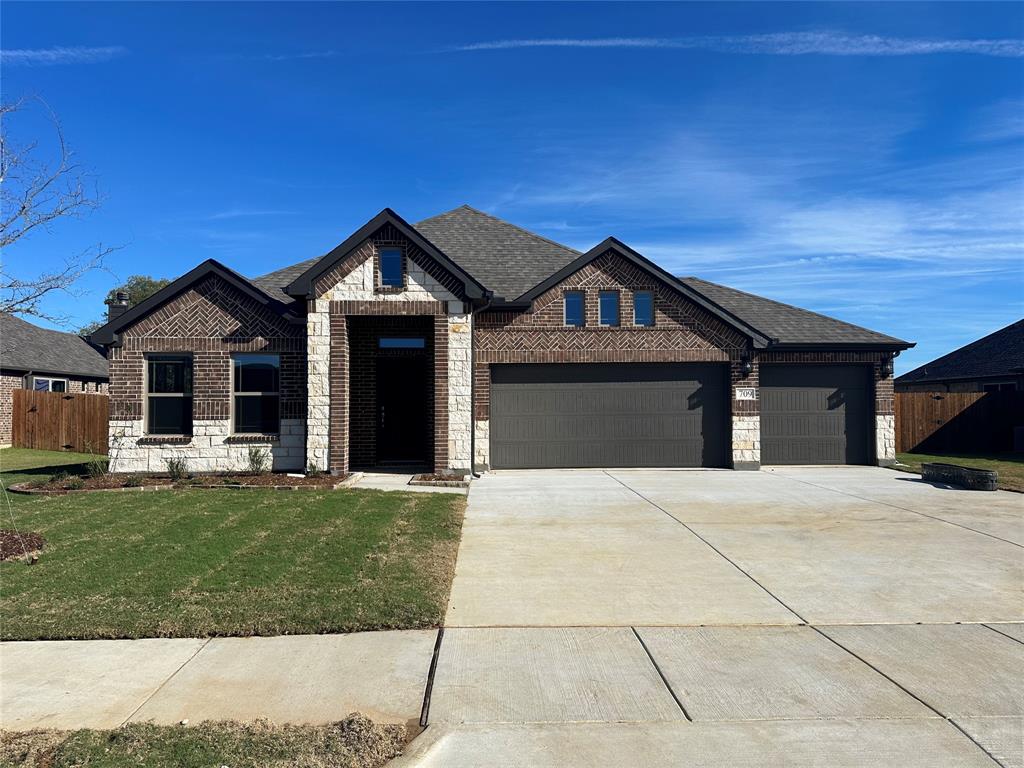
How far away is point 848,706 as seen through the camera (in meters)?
3.90

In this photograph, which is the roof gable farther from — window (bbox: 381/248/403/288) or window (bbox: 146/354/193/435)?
window (bbox: 381/248/403/288)

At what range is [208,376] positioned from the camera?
46.9 ft

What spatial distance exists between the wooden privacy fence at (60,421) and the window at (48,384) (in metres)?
2.93

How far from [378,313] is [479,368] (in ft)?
10.2

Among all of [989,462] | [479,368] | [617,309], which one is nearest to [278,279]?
[479,368]

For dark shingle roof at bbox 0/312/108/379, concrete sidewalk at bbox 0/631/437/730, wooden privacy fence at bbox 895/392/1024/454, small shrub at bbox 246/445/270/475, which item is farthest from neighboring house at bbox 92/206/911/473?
dark shingle roof at bbox 0/312/108/379

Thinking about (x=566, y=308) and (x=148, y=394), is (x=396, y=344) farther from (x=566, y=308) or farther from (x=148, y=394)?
(x=148, y=394)

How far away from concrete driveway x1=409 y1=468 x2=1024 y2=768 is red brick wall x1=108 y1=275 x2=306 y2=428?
7233 mm

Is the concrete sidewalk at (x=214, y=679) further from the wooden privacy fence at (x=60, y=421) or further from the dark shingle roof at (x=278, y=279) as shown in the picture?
the wooden privacy fence at (x=60, y=421)

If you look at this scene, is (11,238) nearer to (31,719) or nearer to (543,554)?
(31,719)

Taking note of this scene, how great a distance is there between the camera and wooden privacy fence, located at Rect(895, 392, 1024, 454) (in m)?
21.8

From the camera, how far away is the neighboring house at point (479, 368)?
14141 mm

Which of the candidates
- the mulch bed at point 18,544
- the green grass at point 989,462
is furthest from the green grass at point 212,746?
the green grass at point 989,462

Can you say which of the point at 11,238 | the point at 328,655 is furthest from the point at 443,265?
the point at 328,655
